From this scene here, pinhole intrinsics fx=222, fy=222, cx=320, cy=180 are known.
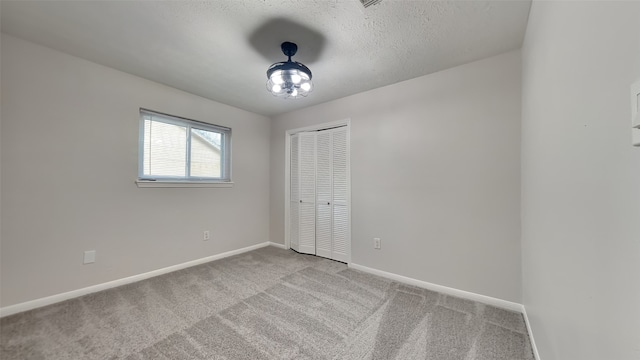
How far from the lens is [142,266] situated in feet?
8.65

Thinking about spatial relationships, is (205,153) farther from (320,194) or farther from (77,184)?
(320,194)

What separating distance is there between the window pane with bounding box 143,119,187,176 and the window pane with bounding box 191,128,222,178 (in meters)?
0.13

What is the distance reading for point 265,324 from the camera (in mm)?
1817

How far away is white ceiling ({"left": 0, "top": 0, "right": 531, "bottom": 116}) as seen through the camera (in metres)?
1.57

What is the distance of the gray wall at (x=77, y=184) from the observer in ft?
6.35

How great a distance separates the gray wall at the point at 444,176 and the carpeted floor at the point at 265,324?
1.09 feet

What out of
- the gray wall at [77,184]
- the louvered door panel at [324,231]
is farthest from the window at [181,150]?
the louvered door panel at [324,231]

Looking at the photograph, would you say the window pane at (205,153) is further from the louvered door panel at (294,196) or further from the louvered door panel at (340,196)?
the louvered door panel at (340,196)

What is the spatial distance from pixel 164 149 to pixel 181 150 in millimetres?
204

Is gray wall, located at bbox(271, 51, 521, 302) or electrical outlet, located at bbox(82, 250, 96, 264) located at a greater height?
gray wall, located at bbox(271, 51, 521, 302)

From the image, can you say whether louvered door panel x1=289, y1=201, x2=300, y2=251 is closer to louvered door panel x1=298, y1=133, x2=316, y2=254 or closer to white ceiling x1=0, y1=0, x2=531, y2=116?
louvered door panel x1=298, y1=133, x2=316, y2=254

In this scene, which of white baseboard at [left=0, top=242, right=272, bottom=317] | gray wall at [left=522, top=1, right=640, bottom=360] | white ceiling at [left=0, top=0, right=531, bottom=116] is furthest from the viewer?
white baseboard at [left=0, top=242, right=272, bottom=317]

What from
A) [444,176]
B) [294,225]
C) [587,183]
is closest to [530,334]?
[444,176]

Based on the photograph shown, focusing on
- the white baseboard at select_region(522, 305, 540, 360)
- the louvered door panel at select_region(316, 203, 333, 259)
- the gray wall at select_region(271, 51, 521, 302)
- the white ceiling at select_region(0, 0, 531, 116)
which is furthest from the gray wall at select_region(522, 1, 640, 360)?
the louvered door panel at select_region(316, 203, 333, 259)
